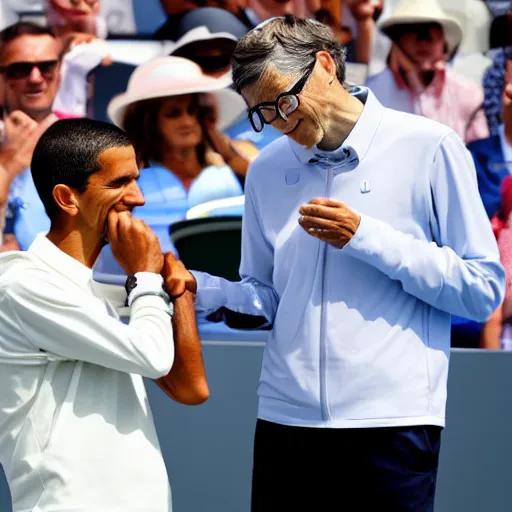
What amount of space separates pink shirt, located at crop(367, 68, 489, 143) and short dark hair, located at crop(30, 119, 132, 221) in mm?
2259

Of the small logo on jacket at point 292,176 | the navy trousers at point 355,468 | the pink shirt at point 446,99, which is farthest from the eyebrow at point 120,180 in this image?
the pink shirt at point 446,99

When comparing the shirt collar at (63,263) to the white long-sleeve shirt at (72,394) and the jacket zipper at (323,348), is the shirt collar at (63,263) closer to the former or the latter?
the white long-sleeve shirt at (72,394)

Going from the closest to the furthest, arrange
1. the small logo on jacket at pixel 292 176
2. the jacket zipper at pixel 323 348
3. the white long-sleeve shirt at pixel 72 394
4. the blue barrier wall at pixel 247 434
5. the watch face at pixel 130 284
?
the white long-sleeve shirt at pixel 72 394 → the watch face at pixel 130 284 → the jacket zipper at pixel 323 348 → the small logo on jacket at pixel 292 176 → the blue barrier wall at pixel 247 434

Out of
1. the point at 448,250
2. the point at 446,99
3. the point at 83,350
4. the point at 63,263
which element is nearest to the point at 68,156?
the point at 63,263

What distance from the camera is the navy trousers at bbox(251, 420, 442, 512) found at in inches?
86.3

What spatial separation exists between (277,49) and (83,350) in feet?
2.60

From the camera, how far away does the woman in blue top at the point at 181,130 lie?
4141 millimetres

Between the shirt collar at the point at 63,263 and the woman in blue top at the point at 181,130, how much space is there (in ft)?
6.95

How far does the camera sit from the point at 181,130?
166 inches

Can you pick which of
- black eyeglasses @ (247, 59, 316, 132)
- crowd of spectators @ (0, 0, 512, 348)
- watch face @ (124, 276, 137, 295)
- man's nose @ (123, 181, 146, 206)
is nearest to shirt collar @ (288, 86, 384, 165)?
black eyeglasses @ (247, 59, 316, 132)

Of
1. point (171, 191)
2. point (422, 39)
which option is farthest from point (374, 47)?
point (171, 191)

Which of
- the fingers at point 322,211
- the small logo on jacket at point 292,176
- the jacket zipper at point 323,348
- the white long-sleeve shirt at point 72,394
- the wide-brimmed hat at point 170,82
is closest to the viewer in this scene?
the white long-sleeve shirt at point 72,394

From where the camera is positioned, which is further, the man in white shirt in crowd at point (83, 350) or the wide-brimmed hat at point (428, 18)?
the wide-brimmed hat at point (428, 18)

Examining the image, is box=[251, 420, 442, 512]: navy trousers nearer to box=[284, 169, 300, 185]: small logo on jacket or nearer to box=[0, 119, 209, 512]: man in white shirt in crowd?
box=[0, 119, 209, 512]: man in white shirt in crowd
